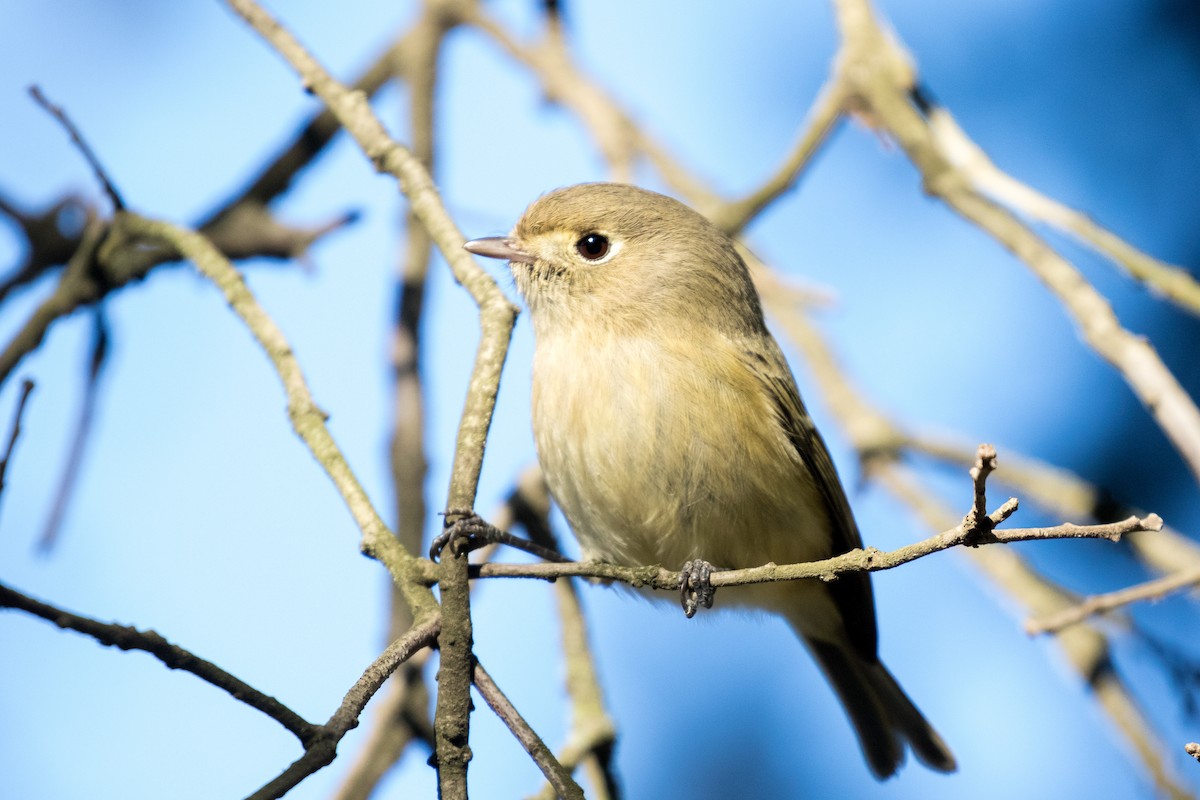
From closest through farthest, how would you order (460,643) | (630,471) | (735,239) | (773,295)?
(460,643) < (630,471) < (735,239) < (773,295)

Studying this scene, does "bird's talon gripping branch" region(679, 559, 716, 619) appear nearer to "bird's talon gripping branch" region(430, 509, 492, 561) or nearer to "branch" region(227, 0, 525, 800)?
"bird's talon gripping branch" region(430, 509, 492, 561)

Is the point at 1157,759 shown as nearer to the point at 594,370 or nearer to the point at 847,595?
the point at 847,595

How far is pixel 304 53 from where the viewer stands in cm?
381

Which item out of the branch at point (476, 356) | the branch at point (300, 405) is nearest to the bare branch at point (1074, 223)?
the branch at point (476, 356)

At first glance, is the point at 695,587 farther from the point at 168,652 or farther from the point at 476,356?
the point at 168,652

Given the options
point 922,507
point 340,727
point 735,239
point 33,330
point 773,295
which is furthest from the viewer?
point 773,295

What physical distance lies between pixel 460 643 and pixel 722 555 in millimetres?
1526

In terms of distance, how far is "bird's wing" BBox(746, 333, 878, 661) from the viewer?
3926mm

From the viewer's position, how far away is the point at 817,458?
13.2ft

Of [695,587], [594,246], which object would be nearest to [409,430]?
[594,246]

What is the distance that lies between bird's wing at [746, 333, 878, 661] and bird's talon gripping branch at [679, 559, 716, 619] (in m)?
0.87

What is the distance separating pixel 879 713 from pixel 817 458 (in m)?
1.34

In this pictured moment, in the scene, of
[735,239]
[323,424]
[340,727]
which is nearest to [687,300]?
[735,239]

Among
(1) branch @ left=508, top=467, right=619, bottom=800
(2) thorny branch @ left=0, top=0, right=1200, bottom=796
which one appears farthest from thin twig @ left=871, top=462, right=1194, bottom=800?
(1) branch @ left=508, top=467, right=619, bottom=800
